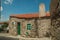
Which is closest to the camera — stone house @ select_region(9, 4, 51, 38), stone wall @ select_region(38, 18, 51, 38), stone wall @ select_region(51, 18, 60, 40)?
stone wall @ select_region(51, 18, 60, 40)

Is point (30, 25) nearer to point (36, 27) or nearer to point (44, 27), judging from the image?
point (36, 27)

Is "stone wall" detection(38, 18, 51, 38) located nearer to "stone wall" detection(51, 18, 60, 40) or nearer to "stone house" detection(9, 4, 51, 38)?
"stone house" detection(9, 4, 51, 38)

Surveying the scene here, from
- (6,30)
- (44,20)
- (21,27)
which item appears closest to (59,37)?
(44,20)

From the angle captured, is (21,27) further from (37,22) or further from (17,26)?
(37,22)

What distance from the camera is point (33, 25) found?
23.6 metres

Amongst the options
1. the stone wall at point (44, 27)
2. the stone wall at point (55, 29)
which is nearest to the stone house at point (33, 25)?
the stone wall at point (44, 27)

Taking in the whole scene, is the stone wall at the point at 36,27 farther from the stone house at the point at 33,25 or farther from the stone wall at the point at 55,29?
the stone wall at the point at 55,29

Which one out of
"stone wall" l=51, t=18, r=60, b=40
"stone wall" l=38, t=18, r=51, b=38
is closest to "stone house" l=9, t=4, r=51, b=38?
"stone wall" l=38, t=18, r=51, b=38

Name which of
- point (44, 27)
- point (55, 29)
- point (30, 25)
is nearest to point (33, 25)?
point (30, 25)

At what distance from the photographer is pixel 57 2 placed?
22.2 feet

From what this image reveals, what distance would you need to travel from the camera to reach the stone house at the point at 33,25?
73.2 feet

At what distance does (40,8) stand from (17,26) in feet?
16.7

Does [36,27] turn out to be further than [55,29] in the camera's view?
Yes

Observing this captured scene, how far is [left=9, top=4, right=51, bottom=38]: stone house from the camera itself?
22.3 m
